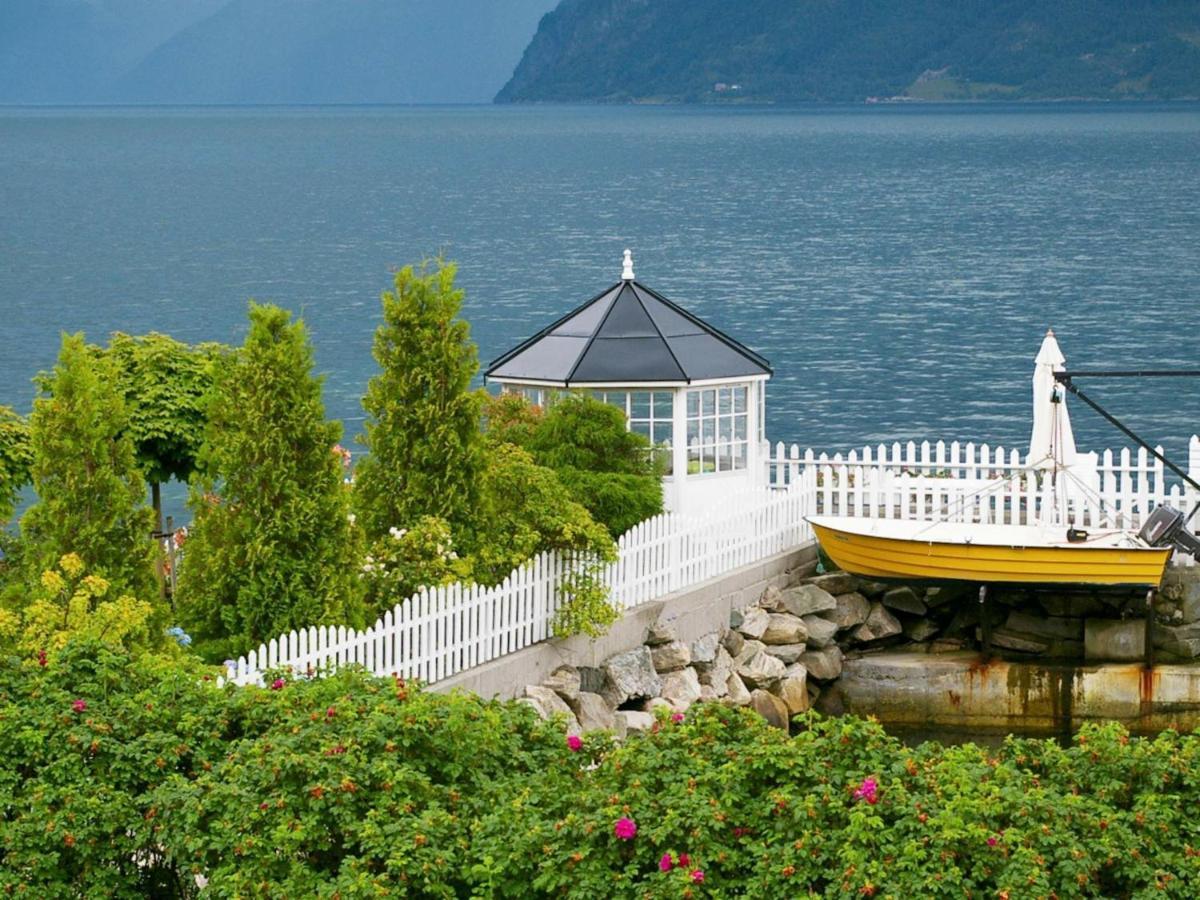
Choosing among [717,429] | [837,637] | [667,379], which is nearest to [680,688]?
[837,637]

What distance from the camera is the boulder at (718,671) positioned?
20422 millimetres

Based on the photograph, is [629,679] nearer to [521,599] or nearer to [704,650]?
[704,650]

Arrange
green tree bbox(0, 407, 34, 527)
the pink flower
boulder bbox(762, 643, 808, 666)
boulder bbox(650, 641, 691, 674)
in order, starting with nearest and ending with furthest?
the pink flower → boulder bbox(650, 641, 691, 674) → boulder bbox(762, 643, 808, 666) → green tree bbox(0, 407, 34, 527)

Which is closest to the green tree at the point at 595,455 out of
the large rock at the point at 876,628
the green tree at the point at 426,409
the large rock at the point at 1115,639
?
the green tree at the point at 426,409

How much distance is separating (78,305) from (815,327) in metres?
24.7

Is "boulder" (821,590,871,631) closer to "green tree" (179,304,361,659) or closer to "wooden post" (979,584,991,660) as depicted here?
"wooden post" (979,584,991,660)

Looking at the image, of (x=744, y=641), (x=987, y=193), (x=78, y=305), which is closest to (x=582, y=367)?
(x=744, y=641)

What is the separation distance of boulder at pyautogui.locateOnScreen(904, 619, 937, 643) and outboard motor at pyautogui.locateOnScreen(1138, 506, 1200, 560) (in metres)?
2.28

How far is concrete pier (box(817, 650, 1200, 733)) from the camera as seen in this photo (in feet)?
68.2

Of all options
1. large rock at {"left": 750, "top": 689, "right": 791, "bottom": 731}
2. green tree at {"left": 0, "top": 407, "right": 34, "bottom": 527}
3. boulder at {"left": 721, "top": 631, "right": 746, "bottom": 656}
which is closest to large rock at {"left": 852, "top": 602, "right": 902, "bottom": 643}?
boulder at {"left": 721, "top": 631, "right": 746, "bottom": 656}

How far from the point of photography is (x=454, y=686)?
17688mm

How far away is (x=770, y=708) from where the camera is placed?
67.3 feet

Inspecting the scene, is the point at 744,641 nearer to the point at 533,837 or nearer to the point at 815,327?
the point at 533,837

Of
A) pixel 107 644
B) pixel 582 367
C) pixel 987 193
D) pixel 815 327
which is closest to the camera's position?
pixel 107 644
